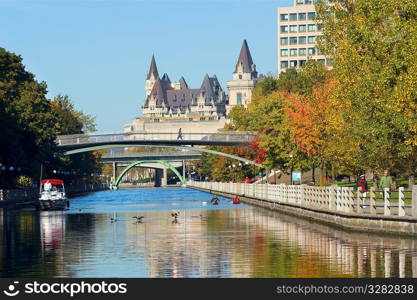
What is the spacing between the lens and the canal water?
28.4 metres

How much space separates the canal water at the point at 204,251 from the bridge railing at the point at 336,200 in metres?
1.59

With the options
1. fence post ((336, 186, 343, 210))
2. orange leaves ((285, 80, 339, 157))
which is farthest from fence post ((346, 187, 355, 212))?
orange leaves ((285, 80, 339, 157))

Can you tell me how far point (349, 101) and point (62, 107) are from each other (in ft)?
410

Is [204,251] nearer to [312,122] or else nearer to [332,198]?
[332,198]

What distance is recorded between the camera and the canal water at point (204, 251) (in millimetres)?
28422

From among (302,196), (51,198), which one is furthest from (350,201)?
(51,198)

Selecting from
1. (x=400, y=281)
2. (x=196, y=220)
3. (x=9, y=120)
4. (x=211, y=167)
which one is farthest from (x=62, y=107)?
(x=400, y=281)

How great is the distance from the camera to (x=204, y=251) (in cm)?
3497

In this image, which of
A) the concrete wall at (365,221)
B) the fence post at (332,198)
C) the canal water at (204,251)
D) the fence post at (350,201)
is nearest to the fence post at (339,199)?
the concrete wall at (365,221)

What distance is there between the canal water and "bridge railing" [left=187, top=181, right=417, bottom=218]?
159 cm

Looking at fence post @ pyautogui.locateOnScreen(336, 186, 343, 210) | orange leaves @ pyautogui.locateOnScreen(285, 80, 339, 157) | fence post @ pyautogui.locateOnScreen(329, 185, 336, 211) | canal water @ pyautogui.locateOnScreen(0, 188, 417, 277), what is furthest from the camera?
orange leaves @ pyautogui.locateOnScreen(285, 80, 339, 157)

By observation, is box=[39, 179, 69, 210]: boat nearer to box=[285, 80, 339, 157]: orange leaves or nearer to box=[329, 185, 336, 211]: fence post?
box=[285, 80, 339, 157]: orange leaves

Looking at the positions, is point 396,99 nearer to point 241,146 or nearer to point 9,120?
point 9,120

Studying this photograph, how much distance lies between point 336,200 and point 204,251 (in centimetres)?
1891
